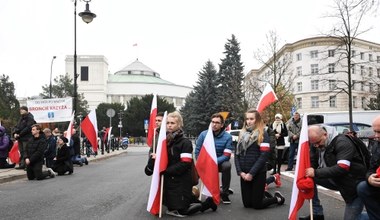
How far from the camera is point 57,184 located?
36.0ft

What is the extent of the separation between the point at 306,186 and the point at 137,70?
537ft

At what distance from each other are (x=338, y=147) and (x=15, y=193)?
7.01 meters

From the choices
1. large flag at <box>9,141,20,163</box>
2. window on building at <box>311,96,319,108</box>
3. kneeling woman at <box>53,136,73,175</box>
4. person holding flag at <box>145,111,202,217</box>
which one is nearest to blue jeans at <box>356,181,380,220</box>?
person holding flag at <box>145,111,202,217</box>

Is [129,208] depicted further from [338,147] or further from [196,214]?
[338,147]

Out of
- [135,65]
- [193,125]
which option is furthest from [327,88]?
[135,65]

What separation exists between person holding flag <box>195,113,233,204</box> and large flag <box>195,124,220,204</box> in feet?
1.76

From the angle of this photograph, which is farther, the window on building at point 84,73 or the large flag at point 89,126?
the window on building at point 84,73

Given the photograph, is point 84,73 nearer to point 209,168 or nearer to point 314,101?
point 314,101

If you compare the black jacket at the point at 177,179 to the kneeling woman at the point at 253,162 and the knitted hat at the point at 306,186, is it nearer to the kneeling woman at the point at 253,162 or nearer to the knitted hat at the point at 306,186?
the kneeling woman at the point at 253,162

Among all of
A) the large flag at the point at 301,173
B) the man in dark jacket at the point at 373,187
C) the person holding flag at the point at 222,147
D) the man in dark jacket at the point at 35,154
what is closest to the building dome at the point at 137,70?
the man in dark jacket at the point at 35,154

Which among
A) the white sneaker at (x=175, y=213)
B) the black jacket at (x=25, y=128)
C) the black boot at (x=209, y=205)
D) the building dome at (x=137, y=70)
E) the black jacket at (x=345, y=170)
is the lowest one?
the white sneaker at (x=175, y=213)

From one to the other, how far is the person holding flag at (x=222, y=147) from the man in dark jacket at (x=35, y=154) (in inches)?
226

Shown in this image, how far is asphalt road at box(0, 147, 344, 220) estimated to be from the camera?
6777 millimetres

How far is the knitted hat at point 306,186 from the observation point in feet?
18.8
